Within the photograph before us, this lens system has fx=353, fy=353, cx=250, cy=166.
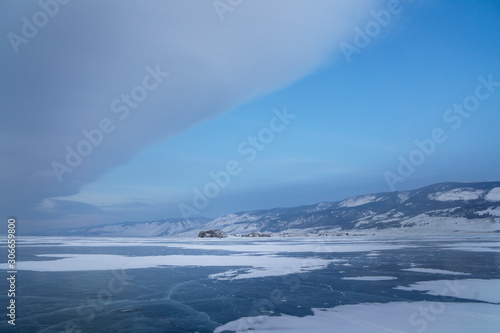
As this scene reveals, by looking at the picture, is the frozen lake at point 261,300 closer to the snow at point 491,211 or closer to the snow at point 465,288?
the snow at point 465,288

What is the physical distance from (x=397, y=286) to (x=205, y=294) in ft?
26.5

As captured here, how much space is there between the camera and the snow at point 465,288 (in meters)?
12.6

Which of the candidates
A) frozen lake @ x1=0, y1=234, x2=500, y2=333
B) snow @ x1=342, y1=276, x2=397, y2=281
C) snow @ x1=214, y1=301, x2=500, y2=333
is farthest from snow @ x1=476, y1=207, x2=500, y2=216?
snow @ x1=214, y1=301, x2=500, y2=333

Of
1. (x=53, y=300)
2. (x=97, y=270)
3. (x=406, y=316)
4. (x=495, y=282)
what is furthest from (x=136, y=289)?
(x=495, y=282)

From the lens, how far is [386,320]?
9828 mm

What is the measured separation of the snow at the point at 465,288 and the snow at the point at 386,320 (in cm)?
130

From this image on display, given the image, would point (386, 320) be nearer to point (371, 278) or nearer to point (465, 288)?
point (465, 288)

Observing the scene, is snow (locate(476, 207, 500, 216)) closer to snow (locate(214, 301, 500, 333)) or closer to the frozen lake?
the frozen lake

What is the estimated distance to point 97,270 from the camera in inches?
822

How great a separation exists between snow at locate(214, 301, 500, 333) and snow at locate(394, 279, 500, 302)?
1.30m

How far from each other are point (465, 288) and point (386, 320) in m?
6.52

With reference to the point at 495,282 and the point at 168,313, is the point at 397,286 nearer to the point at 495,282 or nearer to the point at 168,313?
the point at 495,282

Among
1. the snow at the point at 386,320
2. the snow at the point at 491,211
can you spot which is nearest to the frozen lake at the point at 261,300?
the snow at the point at 386,320

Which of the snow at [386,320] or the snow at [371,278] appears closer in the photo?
the snow at [386,320]
